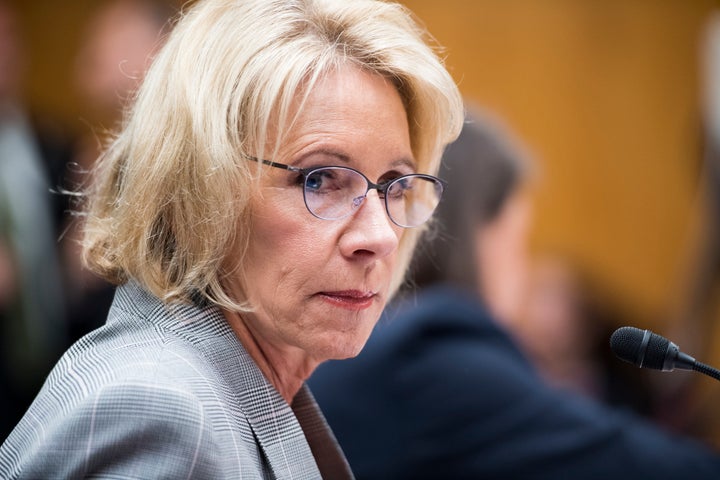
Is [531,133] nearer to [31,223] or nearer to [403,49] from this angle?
[31,223]

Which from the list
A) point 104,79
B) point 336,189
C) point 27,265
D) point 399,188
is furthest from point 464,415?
point 104,79

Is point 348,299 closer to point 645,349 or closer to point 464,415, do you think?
point 645,349

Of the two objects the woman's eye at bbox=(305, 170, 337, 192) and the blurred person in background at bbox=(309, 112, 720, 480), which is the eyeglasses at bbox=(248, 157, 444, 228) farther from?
the blurred person in background at bbox=(309, 112, 720, 480)

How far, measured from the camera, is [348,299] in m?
1.31

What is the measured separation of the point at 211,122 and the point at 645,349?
0.66 meters

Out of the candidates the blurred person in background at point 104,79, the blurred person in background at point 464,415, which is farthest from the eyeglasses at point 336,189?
the blurred person in background at point 104,79

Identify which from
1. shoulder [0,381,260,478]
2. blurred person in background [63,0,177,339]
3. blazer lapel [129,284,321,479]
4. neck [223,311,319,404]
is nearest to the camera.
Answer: shoulder [0,381,260,478]

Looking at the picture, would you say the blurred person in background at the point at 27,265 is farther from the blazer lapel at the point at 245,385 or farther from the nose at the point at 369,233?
the nose at the point at 369,233

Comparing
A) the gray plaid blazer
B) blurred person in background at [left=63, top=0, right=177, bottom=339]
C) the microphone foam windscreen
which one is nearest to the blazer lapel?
the gray plaid blazer

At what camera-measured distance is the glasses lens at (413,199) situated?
1.39 m

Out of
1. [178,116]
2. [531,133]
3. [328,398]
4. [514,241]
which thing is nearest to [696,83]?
[531,133]

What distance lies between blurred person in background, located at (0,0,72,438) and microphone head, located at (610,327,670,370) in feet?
6.38

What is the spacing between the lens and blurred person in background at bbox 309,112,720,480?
2.03 metres

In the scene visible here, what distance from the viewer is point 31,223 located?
9.05 ft
